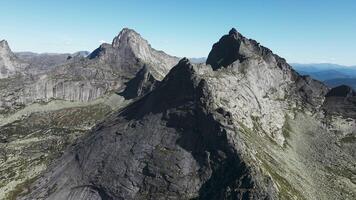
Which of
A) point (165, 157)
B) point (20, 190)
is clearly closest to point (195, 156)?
point (165, 157)

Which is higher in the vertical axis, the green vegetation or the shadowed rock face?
the shadowed rock face

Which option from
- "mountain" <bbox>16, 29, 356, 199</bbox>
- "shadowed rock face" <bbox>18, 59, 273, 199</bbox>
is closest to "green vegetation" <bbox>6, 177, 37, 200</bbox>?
"mountain" <bbox>16, 29, 356, 199</bbox>

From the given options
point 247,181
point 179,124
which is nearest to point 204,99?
point 179,124

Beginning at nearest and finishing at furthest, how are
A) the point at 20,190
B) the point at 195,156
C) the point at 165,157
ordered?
1. the point at 195,156
2. the point at 165,157
3. the point at 20,190

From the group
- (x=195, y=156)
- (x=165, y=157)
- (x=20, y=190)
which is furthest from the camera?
(x=20, y=190)

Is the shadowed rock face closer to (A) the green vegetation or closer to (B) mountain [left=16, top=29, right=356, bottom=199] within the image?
(B) mountain [left=16, top=29, right=356, bottom=199]

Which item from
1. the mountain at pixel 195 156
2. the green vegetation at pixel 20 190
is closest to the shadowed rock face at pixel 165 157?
the mountain at pixel 195 156

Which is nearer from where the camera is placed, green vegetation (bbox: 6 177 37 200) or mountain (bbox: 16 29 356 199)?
mountain (bbox: 16 29 356 199)

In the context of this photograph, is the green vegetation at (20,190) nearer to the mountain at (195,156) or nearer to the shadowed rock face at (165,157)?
the mountain at (195,156)

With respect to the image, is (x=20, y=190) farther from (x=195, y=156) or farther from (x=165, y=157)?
(x=195, y=156)
